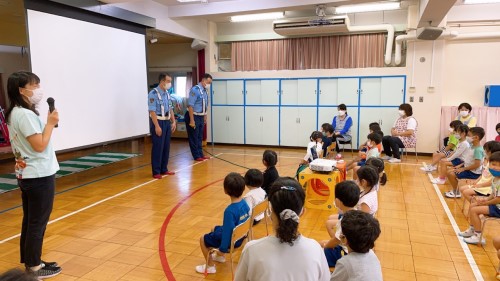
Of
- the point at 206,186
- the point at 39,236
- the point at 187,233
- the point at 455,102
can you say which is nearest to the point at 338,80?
the point at 455,102

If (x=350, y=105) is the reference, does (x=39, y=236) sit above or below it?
below

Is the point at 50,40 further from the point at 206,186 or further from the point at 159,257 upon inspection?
the point at 159,257

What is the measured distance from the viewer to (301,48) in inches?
341

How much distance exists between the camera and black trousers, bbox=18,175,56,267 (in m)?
2.59

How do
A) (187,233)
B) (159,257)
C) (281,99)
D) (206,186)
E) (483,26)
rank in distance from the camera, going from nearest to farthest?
(159,257) < (187,233) < (206,186) < (483,26) < (281,99)

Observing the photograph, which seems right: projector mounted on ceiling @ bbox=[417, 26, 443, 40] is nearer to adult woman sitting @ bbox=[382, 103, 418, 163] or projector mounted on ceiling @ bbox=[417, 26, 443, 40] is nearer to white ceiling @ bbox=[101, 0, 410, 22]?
white ceiling @ bbox=[101, 0, 410, 22]

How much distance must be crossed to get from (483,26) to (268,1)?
4.52 m

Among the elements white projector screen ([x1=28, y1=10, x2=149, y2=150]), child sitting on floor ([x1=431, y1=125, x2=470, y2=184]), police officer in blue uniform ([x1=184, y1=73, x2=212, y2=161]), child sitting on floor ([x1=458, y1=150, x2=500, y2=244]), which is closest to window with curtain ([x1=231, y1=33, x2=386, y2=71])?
police officer in blue uniform ([x1=184, y1=73, x2=212, y2=161])

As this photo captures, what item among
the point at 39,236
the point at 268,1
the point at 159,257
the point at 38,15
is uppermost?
the point at 268,1

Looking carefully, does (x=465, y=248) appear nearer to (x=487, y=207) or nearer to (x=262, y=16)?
(x=487, y=207)

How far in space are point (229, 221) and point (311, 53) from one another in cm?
683

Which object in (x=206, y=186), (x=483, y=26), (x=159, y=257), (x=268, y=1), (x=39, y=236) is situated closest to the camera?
(x=39, y=236)

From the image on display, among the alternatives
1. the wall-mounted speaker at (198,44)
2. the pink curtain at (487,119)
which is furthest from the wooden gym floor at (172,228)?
the wall-mounted speaker at (198,44)

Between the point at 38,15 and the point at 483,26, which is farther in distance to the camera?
the point at 483,26
